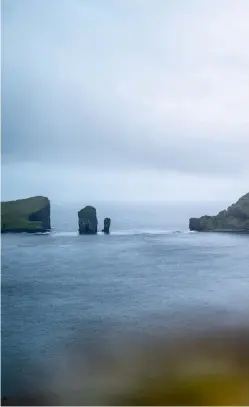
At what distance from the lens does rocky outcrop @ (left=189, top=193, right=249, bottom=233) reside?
425cm

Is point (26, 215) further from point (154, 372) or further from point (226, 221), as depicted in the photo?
point (226, 221)

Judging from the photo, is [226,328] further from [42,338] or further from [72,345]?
[42,338]

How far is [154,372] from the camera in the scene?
3121 mm

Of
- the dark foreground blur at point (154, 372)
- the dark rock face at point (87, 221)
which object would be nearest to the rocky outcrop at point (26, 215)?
the dark rock face at point (87, 221)

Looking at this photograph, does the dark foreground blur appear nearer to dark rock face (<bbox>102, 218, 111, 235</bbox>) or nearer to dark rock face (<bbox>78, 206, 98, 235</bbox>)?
dark rock face (<bbox>78, 206, 98, 235</bbox>)

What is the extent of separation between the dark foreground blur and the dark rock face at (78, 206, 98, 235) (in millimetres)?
1181

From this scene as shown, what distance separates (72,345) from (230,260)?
70.8 inches

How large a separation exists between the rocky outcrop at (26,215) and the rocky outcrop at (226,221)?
5.13ft

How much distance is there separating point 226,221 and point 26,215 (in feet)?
7.07

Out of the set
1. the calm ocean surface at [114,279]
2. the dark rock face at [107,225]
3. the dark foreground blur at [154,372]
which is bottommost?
the dark foreground blur at [154,372]

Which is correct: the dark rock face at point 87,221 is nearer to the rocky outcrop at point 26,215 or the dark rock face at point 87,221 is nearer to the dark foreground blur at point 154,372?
the rocky outcrop at point 26,215

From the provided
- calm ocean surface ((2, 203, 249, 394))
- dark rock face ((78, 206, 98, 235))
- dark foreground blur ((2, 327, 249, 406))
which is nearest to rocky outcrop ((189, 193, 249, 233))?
calm ocean surface ((2, 203, 249, 394))

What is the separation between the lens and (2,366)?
3.11 meters

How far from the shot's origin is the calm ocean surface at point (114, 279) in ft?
10.9
